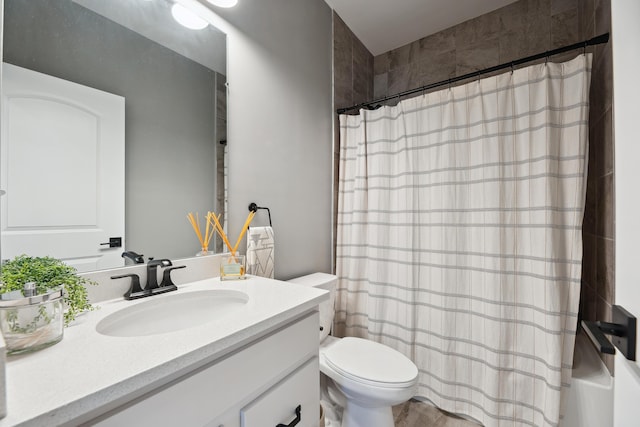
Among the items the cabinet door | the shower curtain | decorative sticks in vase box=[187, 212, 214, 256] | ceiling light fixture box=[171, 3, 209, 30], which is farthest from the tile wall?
the cabinet door

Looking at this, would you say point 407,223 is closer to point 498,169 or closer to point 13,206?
point 498,169

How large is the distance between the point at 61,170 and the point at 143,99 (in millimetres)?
374

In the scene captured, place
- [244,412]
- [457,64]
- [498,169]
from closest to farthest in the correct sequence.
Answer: [244,412]
[498,169]
[457,64]

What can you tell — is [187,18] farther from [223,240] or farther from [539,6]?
[539,6]

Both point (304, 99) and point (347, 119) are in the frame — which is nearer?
point (304, 99)

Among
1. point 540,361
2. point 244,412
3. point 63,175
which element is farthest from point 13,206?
point 540,361

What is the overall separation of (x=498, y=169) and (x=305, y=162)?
1.09 m

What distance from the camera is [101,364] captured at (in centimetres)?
50

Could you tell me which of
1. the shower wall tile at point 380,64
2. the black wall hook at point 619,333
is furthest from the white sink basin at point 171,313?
the shower wall tile at point 380,64

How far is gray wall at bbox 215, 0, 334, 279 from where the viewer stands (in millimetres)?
1326

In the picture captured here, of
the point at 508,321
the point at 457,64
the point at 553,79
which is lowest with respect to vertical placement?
the point at 508,321

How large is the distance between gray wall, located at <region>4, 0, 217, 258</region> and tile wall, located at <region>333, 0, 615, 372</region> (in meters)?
1.09

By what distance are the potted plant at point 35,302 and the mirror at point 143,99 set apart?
A: 7.0 inches

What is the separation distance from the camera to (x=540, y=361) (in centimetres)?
130
